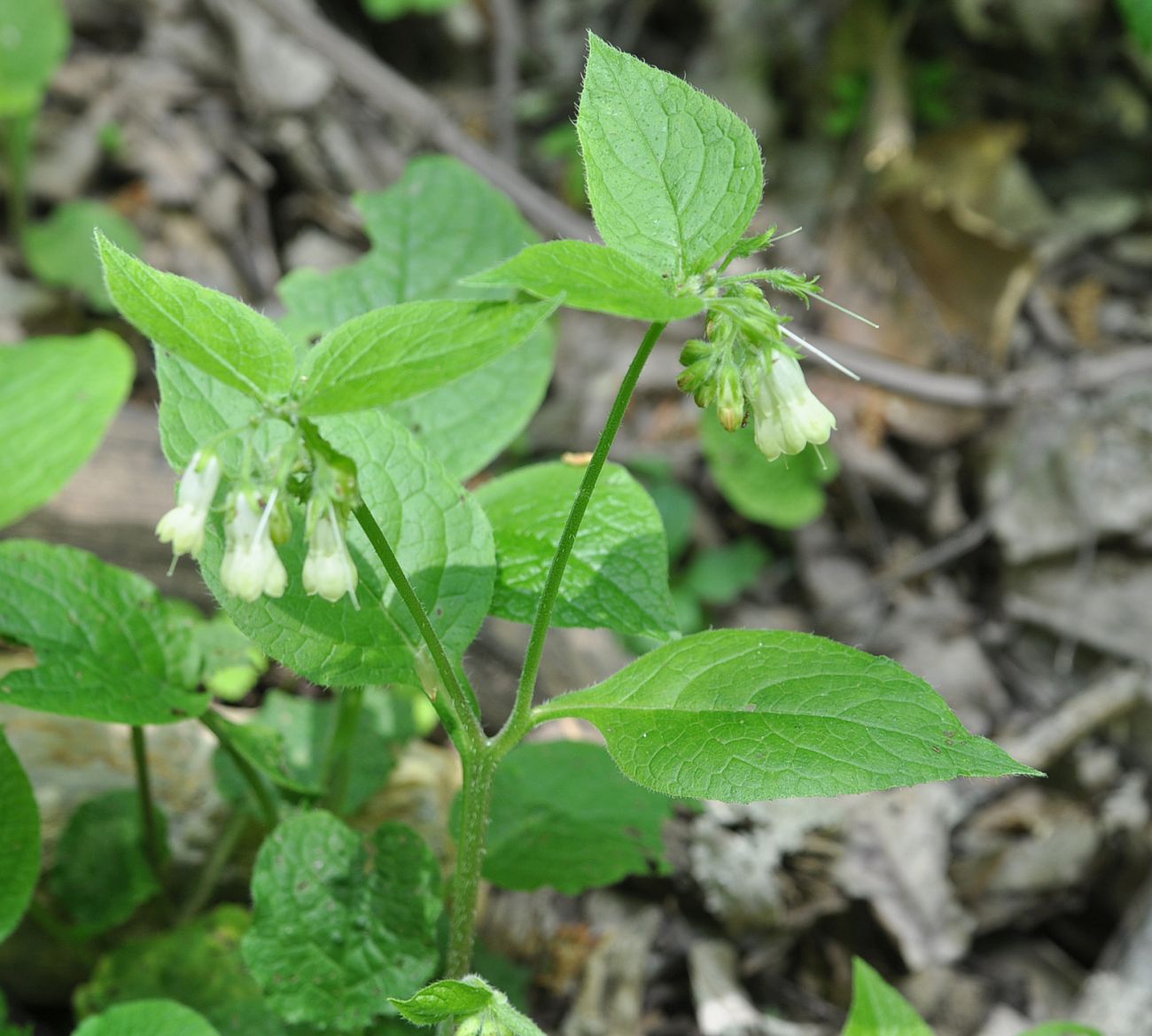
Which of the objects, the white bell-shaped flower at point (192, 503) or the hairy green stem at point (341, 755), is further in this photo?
the hairy green stem at point (341, 755)

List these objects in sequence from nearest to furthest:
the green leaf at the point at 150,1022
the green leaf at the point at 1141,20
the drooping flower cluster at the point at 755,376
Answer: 1. the drooping flower cluster at the point at 755,376
2. the green leaf at the point at 150,1022
3. the green leaf at the point at 1141,20

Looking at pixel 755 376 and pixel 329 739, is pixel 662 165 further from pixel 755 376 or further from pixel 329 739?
pixel 329 739

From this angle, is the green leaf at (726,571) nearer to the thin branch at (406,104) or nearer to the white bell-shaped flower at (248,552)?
the thin branch at (406,104)

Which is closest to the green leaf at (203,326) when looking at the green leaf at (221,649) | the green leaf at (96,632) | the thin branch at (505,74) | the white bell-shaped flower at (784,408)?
the white bell-shaped flower at (784,408)

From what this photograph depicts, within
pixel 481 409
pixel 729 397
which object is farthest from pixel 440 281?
pixel 729 397

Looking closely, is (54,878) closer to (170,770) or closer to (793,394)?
(170,770)

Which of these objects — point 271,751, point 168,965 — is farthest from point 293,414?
point 168,965

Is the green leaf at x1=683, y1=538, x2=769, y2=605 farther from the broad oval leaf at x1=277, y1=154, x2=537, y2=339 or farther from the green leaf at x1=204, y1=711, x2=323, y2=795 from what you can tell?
the green leaf at x1=204, y1=711, x2=323, y2=795
